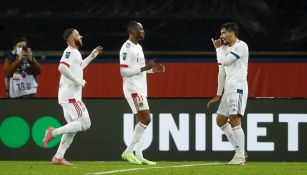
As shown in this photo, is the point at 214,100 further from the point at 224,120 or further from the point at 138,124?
the point at 138,124

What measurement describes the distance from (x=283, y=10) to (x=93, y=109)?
190 inches

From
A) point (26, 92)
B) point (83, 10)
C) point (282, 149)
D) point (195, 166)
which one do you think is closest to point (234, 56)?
point (195, 166)

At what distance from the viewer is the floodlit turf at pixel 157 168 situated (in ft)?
43.3

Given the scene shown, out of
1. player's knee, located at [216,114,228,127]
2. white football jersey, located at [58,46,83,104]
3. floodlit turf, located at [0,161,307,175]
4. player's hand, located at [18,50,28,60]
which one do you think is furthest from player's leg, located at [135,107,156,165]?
player's hand, located at [18,50,28,60]

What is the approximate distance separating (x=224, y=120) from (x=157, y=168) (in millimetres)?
1375

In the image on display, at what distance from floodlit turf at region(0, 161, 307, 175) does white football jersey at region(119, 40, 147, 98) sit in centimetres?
108

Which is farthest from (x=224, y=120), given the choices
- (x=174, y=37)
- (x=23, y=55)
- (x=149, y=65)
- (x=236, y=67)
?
(x=174, y=37)

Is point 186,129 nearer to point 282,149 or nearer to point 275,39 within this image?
point 282,149

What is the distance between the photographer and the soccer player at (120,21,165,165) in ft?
49.6

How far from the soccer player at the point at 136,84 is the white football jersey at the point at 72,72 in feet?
2.86

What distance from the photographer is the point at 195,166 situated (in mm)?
14688

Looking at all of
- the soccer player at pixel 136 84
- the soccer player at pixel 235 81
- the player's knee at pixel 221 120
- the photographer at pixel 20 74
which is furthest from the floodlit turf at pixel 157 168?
the photographer at pixel 20 74

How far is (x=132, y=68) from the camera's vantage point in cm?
1511

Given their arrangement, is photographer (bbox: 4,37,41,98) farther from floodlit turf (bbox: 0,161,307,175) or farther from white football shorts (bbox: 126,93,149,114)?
white football shorts (bbox: 126,93,149,114)
